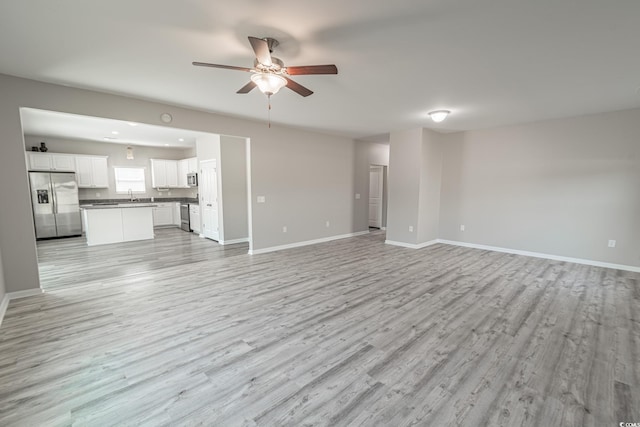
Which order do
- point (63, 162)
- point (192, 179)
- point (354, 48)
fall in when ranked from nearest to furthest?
point (354, 48) → point (63, 162) → point (192, 179)

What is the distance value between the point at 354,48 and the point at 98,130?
669cm

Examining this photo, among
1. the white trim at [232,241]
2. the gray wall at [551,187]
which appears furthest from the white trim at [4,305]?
the gray wall at [551,187]

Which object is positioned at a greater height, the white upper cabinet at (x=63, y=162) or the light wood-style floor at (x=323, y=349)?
the white upper cabinet at (x=63, y=162)

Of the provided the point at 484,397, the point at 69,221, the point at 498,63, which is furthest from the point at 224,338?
the point at 69,221

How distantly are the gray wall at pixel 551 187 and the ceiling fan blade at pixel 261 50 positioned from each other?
5.46 m

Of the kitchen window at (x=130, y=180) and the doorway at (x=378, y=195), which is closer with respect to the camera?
the kitchen window at (x=130, y=180)

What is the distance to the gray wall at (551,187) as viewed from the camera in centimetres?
446

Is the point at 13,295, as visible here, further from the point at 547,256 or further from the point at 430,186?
the point at 547,256

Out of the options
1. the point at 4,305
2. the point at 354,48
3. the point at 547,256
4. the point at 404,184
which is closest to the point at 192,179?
the point at 4,305

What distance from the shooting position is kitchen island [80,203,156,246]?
20.4 feet

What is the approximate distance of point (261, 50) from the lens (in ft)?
6.84

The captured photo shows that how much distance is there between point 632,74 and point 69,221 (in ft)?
36.9

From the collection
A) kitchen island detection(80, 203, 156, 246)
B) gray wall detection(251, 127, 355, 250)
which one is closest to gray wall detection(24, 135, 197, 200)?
kitchen island detection(80, 203, 156, 246)

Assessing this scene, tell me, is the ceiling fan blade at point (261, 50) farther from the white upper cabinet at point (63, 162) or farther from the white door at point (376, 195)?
the white upper cabinet at point (63, 162)
